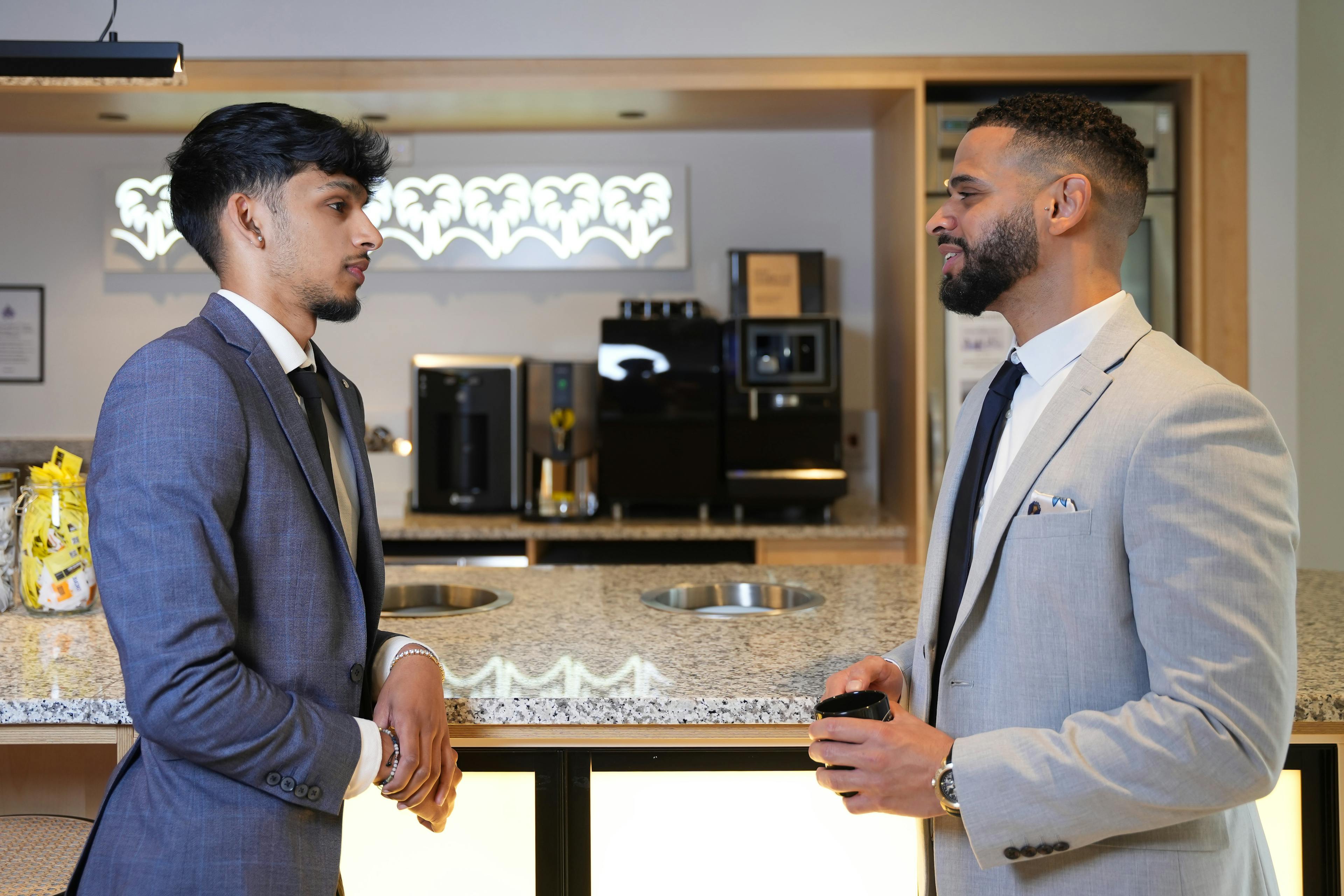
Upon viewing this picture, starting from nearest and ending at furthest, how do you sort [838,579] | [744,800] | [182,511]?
[182,511], [744,800], [838,579]

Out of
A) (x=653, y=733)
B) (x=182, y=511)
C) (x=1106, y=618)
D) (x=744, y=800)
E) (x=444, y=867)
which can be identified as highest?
(x=182, y=511)

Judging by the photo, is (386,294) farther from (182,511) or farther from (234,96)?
(182,511)

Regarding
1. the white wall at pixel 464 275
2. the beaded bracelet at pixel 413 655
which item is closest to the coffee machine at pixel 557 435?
the white wall at pixel 464 275

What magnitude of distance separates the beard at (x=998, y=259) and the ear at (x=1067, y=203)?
2 centimetres

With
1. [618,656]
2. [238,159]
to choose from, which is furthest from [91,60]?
[618,656]

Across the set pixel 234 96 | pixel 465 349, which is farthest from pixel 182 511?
pixel 465 349

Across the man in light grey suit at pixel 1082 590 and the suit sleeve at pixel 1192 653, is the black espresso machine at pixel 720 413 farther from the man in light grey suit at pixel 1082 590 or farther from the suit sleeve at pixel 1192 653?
the suit sleeve at pixel 1192 653

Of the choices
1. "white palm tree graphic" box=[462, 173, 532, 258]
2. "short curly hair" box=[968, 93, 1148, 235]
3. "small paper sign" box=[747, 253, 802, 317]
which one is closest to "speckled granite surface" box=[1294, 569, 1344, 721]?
"short curly hair" box=[968, 93, 1148, 235]

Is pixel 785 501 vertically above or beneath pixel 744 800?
above

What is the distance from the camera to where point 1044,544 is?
1.06 m

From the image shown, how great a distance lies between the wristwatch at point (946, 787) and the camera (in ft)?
3.48

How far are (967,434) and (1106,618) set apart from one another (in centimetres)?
35

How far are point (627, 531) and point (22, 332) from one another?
2.55 meters

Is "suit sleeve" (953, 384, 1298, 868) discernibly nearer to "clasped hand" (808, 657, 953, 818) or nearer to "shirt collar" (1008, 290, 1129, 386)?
"clasped hand" (808, 657, 953, 818)
